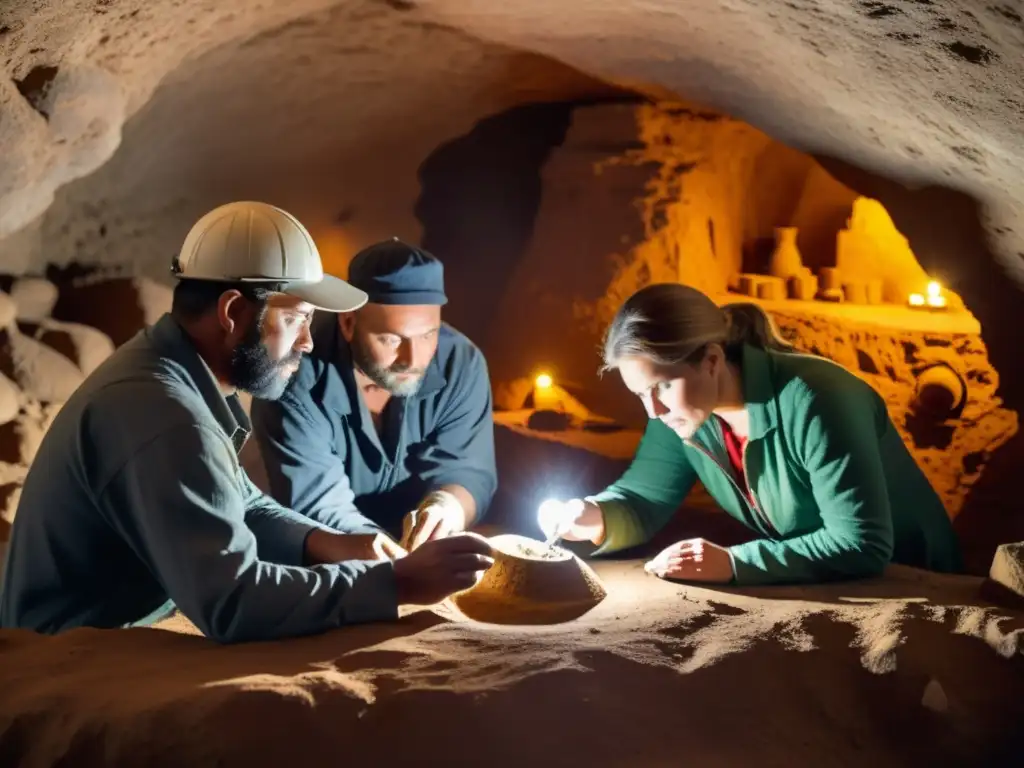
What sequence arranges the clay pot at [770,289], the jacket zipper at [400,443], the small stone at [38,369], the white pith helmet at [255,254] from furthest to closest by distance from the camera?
the clay pot at [770,289]
the small stone at [38,369]
the jacket zipper at [400,443]
the white pith helmet at [255,254]

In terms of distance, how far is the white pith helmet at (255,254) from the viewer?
105 inches

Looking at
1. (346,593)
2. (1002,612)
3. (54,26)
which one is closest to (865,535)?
(1002,612)

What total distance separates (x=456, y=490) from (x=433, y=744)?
211 cm

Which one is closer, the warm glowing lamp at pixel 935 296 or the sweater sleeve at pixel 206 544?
the sweater sleeve at pixel 206 544

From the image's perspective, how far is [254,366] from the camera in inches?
106

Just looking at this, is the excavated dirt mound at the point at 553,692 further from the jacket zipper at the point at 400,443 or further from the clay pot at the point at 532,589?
the jacket zipper at the point at 400,443

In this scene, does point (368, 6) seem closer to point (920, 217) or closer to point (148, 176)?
point (148, 176)

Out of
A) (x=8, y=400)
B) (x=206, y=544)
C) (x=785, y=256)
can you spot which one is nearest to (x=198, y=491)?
(x=206, y=544)

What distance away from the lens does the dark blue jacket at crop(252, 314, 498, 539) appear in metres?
3.73

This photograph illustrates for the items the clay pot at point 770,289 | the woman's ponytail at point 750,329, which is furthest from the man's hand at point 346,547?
the clay pot at point 770,289

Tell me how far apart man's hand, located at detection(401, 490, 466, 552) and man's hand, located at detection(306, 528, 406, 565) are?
1.00 ft

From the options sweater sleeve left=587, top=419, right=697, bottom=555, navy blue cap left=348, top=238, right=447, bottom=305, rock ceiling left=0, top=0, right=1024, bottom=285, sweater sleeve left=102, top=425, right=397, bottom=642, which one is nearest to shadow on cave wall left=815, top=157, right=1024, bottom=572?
rock ceiling left=0, top=0, right=1024, bottom=285

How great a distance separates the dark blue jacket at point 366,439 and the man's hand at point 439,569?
3.83 ft

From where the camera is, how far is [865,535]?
9.59 feet
